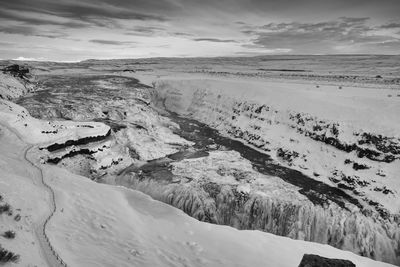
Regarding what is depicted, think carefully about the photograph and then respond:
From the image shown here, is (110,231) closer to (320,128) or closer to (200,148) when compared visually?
(200,148)

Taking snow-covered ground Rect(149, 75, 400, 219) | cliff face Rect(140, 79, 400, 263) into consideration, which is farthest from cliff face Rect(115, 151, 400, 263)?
snow-covered ground Rect(149, 75, 400, 219)

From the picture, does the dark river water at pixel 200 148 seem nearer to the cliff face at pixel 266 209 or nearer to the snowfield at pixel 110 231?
the cliff face at pixel 266 209

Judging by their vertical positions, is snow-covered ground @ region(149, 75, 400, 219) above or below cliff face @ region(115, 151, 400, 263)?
above

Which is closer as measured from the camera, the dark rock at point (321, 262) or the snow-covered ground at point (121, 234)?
the dark rock at point (321, 262)

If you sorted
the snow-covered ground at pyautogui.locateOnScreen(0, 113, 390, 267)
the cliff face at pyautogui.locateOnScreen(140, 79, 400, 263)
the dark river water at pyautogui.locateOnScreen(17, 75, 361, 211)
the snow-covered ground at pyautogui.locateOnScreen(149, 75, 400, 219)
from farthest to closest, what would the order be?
the snow-covered ground at pyautogui.locateOnScreen(149, 75, 400, 219) → the dark river water at pyautogui.locateOnScreen(17, 75, 361, 211) → the cliff face at pyautogui.locateOnScreen(140, 79, 400, 263) → the snow-covered ground at pyautogui.locateOnScreen(0, 113, 390, 267)

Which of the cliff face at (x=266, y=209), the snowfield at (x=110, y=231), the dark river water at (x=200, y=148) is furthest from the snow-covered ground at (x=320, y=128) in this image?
the snowfield at (x=110, y=231)

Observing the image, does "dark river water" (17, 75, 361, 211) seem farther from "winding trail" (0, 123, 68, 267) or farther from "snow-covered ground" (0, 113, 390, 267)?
"winding trail" (0, 123, 68, 267)

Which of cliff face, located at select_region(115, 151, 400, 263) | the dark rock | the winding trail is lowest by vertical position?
cliff face, located at select_region(115, 151, 400, 263)

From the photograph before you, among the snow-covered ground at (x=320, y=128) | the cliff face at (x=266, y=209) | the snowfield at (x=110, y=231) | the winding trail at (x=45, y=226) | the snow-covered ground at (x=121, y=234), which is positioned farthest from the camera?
the snow-covered ground at (x=320, y=128)

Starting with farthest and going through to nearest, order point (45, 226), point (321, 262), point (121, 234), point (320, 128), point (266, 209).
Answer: point (320, 128) < point (266, 209) < point (121, 234) < point (45, 226) < point (321, 262)

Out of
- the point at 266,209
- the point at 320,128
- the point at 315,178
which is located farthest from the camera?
the point at 320,128

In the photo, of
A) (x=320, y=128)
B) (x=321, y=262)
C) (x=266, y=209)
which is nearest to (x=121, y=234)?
(x=321, y=262)
